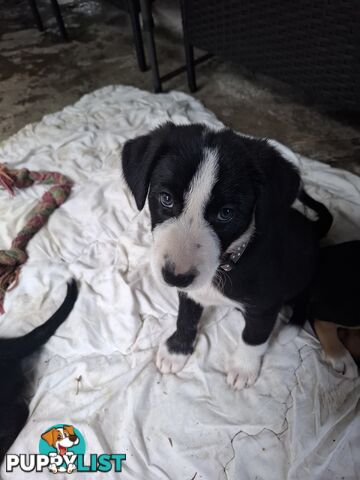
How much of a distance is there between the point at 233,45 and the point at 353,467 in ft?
10.2

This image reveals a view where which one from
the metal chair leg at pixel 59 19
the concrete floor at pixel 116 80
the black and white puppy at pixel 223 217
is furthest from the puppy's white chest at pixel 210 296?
the metal chair leg at pixel 59 19

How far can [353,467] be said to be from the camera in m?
1.53

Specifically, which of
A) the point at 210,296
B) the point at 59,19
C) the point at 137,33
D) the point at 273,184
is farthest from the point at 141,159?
the point at 59,19

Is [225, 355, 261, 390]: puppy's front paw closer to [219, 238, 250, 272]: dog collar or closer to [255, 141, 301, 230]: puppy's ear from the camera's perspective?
[219, 238, 250, 272]: dog collar

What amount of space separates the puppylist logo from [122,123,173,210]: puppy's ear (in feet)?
3.48

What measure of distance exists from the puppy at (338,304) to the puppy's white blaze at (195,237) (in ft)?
2.05

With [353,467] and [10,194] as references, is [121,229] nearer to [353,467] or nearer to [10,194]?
[10,194]

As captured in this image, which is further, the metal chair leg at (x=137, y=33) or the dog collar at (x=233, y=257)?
the metal chair leg at (x=137, y=33)

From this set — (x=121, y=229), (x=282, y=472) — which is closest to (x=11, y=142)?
(x=121, y=229)

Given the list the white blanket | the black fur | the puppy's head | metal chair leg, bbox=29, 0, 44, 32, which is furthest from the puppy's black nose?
metal chair leg, bbox=29, 0, 44, 32

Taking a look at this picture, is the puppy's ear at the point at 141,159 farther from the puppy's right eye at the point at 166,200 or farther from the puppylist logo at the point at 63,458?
the puppylist logo at the point at 63,458

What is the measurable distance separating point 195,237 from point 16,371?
1231 millimetres

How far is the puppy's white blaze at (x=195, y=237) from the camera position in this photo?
1206 millimetres

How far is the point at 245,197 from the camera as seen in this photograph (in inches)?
50.6
